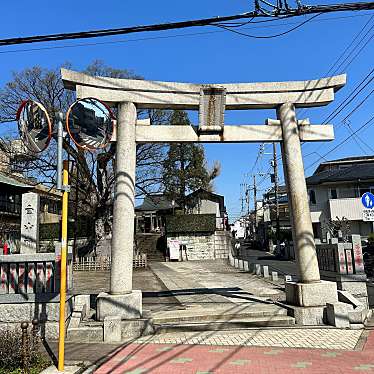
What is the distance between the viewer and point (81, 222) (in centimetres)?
3550

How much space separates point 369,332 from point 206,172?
108ft

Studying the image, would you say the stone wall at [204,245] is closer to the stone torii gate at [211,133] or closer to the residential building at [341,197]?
the residential building at [341,197]

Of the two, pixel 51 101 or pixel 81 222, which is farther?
pixel 81 222

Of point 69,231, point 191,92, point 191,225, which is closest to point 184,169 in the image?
point 191,225

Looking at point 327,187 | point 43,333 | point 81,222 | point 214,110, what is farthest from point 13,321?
point 327,187

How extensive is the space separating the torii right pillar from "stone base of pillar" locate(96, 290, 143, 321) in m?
3.96

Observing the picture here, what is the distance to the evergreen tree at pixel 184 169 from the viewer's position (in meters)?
36.3

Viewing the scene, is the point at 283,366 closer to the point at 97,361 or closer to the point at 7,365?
the point at 97,361

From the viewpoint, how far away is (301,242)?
359 inches

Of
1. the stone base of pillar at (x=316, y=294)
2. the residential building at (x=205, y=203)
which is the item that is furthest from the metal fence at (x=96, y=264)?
the stone base of pillar at (x=316, y=294)

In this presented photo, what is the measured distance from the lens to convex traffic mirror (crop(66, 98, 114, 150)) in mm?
6488

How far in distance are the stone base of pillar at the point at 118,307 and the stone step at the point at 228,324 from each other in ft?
2.10

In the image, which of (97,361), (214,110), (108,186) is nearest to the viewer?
(97,361)

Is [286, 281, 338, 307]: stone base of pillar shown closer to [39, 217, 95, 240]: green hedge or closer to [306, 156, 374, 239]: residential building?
[306, 156, 374, 239]: residential building
